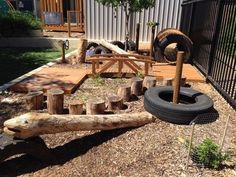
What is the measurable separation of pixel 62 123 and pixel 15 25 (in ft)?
37.4

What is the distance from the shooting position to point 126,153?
455 cm

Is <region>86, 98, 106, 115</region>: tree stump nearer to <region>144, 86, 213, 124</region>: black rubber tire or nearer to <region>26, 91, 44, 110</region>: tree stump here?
<region>144, 86, 213, 124</region>: black rubber tire

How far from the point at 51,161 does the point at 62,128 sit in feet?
1.67

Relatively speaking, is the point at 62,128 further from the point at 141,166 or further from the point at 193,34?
the point at 193,34

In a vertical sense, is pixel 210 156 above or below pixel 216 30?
below

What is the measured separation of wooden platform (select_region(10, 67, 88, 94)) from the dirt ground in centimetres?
159

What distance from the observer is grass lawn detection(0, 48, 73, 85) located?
896 cm

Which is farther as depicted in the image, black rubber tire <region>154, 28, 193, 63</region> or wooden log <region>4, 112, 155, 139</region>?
black rubber tire <region>154, 28, 193, 63</region>

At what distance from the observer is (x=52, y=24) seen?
1692 centimetres

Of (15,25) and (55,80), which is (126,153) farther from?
(15,25)

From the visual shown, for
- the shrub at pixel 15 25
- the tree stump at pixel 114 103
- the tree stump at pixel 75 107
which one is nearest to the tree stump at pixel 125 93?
the tree stump at pixel 114 103

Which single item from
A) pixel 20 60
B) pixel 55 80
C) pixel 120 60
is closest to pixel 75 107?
pixel 55 80

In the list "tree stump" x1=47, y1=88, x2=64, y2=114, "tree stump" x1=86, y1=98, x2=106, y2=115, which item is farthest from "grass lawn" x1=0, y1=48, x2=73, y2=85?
"tree stump" x1=86, y1=98, x2=106, y2=115

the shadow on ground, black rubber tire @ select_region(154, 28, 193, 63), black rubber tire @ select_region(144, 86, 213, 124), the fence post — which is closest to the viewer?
the shadow on ground
